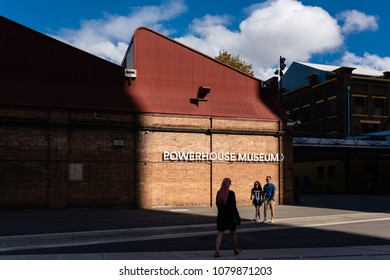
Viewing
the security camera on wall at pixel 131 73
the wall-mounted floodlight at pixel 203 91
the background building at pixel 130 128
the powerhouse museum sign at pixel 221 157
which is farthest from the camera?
the wall-mounted floodlight at pixel 203 91

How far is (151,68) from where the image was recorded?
25203 millimetres

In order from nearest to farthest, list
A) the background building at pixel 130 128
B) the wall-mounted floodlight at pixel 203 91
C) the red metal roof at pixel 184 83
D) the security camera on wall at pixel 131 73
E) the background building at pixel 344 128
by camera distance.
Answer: the background building at pixel 130 128, the security camera on wall at pixel 131 73, the red metal roof at pixel 184 83, the wall-mounted floodlight at pixel 203 91, the background building at pixel 344 128

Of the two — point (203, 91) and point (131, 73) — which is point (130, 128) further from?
point (203, 91)

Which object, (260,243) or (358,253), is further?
(260,243)

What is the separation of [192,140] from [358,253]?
15409mm

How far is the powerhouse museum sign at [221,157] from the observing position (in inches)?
944

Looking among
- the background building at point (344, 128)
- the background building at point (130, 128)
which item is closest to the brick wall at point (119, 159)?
the background building at point (130, 128)

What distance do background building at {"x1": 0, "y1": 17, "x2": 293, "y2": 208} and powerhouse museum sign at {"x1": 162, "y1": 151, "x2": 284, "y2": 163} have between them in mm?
60

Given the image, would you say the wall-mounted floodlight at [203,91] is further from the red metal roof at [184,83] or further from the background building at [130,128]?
the red metal roof at [184,83]

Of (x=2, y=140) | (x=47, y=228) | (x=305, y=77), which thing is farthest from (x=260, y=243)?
(x=305, y=77)

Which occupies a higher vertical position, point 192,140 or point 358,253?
point 192,140

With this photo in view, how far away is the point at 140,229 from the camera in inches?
569

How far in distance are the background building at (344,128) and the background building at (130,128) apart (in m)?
16.9

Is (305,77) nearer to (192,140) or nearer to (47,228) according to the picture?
(192,140)
